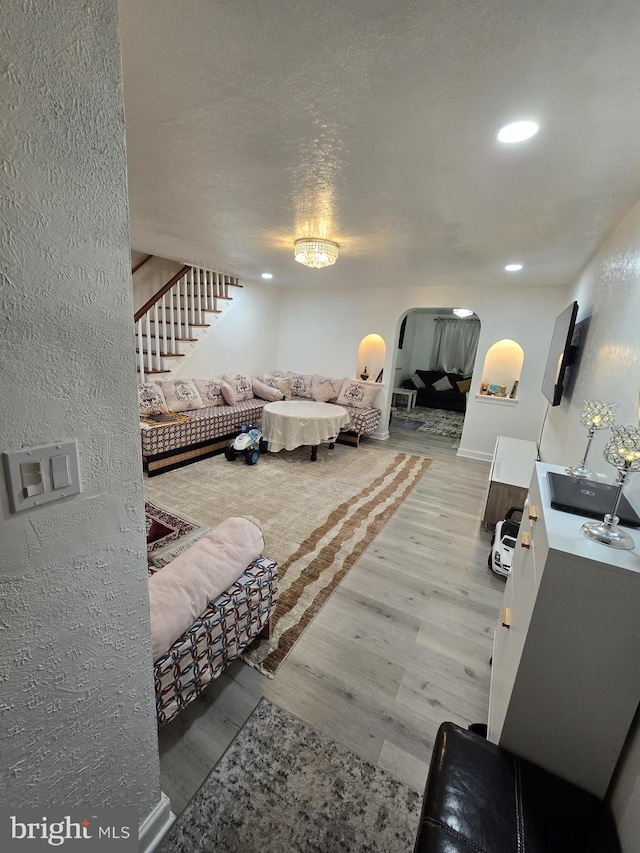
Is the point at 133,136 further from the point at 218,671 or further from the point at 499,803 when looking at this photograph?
the point at 499,803

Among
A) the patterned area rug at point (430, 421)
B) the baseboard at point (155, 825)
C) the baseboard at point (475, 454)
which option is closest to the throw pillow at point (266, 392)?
the patterned area rug at point (430, 421)

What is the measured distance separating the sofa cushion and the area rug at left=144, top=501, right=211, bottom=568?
393 mm

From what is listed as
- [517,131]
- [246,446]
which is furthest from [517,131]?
[246,446]

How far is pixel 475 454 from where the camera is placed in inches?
200

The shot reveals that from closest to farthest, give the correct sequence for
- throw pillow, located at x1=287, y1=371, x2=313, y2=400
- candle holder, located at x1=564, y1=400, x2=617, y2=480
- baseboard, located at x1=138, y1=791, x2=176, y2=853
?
baseboard, located at x1=138, y1=791, x2=176, y2=853
candle holder, located at x1=564, y1=400, x2=617, y2=480
throw pillow, located at x1=287, y1=371, x2=313, y2=400

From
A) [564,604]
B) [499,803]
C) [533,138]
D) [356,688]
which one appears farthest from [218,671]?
[533,138]

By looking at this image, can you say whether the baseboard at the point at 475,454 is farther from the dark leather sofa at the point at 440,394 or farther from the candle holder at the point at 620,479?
the candle holder at the point at 620,479

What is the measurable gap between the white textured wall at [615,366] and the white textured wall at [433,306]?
1491 mm

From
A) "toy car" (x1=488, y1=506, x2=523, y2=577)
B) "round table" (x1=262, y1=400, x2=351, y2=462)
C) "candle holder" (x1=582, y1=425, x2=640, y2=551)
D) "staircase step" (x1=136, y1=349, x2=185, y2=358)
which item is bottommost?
"toy car" (x1=488, y1=506, x2=523, y2=577)

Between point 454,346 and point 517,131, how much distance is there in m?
7.97

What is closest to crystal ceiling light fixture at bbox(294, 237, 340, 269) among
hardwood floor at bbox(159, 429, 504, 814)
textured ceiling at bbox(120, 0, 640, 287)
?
textured ceiling at bbox(120, 0, 640, 287)

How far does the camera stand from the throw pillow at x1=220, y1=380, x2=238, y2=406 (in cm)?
506

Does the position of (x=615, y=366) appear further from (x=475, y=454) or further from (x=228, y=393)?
(x=228, y=393)

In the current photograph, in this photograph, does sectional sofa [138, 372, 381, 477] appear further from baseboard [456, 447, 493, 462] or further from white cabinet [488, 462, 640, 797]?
white cabinet [488, 462, 640, 797]
